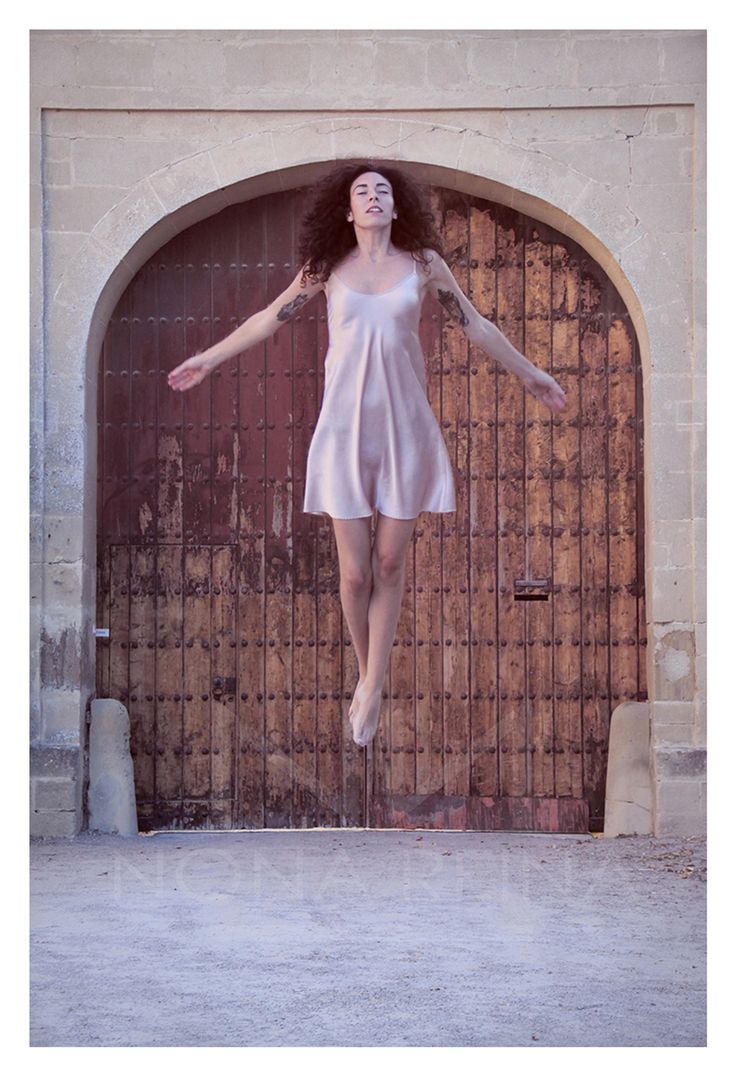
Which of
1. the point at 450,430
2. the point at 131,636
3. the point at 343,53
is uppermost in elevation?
the point at 343,53

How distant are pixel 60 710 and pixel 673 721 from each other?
2703mm

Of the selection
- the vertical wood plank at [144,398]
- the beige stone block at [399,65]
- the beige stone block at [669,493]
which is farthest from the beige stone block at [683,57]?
the vertical wood plank at [144,398]

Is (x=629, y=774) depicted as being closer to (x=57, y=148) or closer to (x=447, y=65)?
(x=447, y=65)

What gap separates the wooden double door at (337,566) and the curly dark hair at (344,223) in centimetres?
151

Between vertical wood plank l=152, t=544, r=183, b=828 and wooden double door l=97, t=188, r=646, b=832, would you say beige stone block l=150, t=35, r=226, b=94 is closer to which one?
wooden double door l=97, t=188, r=646, b=832

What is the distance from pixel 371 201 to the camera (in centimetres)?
445

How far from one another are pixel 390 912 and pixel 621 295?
2.72 meters

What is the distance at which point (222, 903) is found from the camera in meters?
5.80

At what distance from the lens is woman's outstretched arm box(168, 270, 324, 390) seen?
4.44 metres

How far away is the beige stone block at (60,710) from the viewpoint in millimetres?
6945

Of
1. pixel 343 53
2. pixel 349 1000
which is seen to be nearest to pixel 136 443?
pixel 343 53

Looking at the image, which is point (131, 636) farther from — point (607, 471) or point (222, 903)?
point (607, 471)

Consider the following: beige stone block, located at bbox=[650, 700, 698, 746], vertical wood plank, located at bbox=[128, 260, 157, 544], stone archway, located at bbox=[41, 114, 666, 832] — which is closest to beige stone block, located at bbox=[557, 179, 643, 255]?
stone archway, located at bbox=[41, 114, 666, 832]

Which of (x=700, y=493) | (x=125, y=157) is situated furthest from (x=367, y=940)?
(x=125, y=157)
